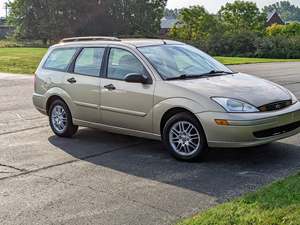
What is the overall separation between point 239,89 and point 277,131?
2.38 feet

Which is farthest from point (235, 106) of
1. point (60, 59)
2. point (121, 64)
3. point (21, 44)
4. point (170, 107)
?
point (21, 44)

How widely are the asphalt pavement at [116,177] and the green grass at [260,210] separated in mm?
284

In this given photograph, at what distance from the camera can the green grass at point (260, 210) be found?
443 cm

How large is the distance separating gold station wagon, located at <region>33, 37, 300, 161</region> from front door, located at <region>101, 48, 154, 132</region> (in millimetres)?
14

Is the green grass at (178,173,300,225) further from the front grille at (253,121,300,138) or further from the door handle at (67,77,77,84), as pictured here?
the door handle at (67,77,77,84)

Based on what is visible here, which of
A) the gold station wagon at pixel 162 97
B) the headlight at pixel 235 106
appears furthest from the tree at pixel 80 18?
the headlight at pixel 235 106

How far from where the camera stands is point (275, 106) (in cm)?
670

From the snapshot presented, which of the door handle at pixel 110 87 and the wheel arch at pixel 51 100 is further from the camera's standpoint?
the wheel arch at pixel 51 100

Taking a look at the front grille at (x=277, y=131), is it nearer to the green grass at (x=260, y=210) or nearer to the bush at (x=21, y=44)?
the green grass at (x=260, y=210)

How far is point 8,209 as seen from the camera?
512 centimetres

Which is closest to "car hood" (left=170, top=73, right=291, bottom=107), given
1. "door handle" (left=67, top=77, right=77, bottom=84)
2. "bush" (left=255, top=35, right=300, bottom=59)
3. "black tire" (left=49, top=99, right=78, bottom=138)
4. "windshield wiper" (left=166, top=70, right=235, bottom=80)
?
"windshield wiper" (left=166, top=70, right=235, bottom=80)

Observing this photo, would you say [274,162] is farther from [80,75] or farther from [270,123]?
[80,75]

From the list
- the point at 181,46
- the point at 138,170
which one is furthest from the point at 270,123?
the point at 181,46

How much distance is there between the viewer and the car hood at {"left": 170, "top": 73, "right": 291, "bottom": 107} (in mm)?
6609
